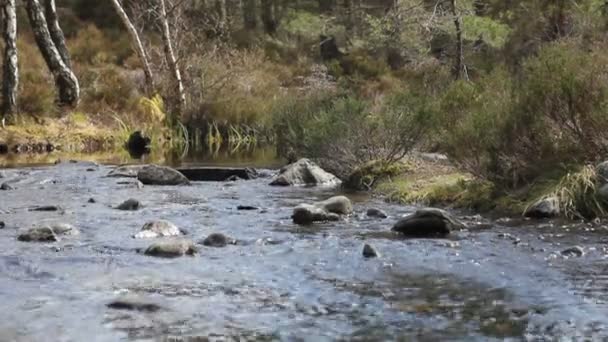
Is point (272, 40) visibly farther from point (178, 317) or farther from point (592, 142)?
point (178, 317)

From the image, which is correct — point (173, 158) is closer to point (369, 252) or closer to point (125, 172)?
point (125, 172)

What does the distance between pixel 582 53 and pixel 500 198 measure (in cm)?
157

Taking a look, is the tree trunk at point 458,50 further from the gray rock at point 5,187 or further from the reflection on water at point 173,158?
the gray rock at point 5,187

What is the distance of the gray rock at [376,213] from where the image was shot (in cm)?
805

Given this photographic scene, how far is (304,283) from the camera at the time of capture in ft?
17.1

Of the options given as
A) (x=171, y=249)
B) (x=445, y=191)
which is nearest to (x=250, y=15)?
(x=445, y=191)

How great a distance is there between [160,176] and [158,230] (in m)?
4.50

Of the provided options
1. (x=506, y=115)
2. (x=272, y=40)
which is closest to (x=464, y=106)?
(x=506, y=115)

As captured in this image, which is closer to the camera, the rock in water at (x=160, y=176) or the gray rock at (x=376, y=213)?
the gray rock at (x=376, y=213)

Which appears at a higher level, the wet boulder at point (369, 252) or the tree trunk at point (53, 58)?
the tree trunk at point (53, 58)

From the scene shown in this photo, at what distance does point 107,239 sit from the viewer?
679 cm

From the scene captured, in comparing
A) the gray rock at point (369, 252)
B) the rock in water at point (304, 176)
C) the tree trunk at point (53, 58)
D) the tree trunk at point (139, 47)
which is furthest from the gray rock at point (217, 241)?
the tree trunk at point (139, 47)

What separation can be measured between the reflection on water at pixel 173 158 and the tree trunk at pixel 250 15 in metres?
16.5

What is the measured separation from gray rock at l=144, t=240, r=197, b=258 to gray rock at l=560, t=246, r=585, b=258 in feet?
8.60
